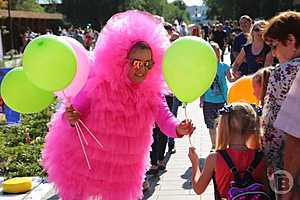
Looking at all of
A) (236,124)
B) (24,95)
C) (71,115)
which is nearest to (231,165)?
(236,124)

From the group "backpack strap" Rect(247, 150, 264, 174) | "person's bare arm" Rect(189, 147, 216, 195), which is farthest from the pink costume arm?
"backpack strap" Rect(247, 150, 264, 174)

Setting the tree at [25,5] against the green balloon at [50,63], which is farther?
the tree at [25,5]

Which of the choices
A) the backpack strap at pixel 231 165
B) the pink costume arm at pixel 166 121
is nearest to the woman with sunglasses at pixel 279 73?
the backpack strap at pixel 231 165

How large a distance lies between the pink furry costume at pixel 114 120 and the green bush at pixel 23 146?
9.58 ft

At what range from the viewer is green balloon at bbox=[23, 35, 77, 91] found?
3.25 metres

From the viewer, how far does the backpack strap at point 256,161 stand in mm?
3003

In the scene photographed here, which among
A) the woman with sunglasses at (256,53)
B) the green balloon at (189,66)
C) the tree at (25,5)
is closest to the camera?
the green balloon at (189,66)

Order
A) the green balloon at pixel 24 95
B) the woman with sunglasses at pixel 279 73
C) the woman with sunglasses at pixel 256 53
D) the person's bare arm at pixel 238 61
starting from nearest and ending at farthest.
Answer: the woman with sunglasses at pixel 279 73, the green balloon at pixel 24 95, the woman with sunglasses at pixel 256 53, the person's bare arm at pixel 238 61

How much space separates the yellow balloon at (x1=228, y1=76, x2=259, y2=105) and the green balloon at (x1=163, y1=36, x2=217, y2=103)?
0.86 metres

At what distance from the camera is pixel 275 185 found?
281cm

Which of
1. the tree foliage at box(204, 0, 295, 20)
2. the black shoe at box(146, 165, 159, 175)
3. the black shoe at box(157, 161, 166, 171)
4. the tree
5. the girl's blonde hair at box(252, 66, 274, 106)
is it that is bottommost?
the tree

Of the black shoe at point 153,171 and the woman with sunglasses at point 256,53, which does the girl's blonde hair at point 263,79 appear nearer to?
the woman with sunglasses at point 256,53

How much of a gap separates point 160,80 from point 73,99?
63 centimetres

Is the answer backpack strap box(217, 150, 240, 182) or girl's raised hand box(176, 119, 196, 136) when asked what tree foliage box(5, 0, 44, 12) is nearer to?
girl's raised hand box(176, 119, 196, 136)
